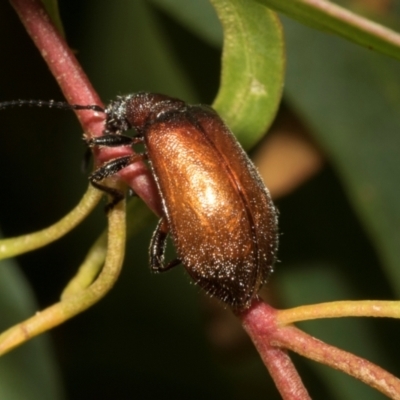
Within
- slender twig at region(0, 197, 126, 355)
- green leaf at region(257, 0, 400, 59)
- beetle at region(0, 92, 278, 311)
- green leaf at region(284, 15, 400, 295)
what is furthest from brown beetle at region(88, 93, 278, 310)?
green leaf at region(284, 15, 400, 295)

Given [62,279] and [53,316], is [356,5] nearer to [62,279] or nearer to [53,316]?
[62,279]

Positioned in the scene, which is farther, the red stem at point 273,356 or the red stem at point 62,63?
the red stem at point 62,63

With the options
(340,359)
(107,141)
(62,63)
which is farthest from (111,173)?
(340,359)

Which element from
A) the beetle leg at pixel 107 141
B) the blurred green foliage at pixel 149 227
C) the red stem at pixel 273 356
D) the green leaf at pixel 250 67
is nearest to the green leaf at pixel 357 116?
the blurred green foliage at pixel 149 227

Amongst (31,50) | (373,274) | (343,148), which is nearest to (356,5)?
(343,148)

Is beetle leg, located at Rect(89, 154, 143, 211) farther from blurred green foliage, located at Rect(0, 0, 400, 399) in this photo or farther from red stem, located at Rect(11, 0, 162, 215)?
blurred green foliage, located at Rect(0, 0, 400, 399)

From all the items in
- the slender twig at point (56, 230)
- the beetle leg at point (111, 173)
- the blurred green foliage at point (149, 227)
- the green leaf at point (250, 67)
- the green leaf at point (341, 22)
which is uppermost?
the green leaf at point (341, 22)

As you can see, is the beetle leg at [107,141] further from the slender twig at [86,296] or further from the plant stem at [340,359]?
the plant stem at [340,359]

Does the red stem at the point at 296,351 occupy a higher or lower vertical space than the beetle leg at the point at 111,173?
lower
